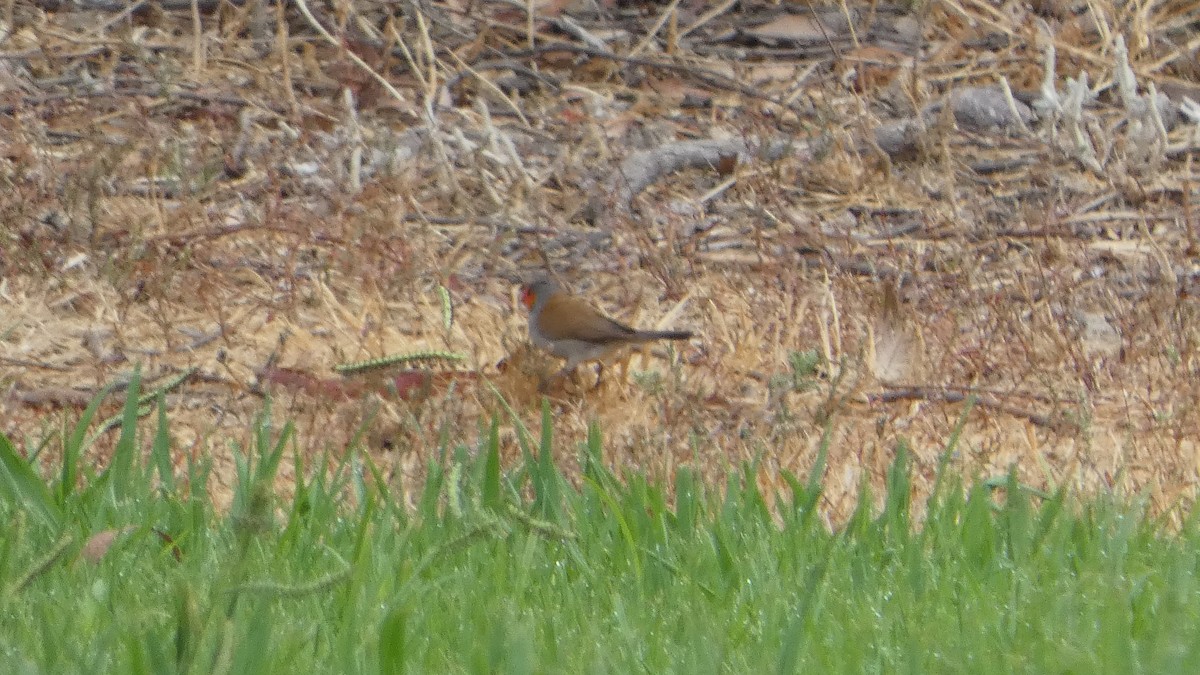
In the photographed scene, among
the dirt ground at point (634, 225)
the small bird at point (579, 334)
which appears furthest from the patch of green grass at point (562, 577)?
the small bird at point (579, 334)

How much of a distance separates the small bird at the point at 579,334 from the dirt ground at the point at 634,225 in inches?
4.0

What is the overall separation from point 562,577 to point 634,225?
2.79 m

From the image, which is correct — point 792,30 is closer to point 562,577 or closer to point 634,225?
point 634,225

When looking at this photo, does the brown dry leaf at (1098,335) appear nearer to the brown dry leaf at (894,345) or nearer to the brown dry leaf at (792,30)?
the brown dry leaf at (894,345)

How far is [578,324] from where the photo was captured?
15.2 feet

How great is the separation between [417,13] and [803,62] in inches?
59.3

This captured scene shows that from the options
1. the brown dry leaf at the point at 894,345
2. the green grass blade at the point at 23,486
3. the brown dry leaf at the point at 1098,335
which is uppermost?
the brown dry leaf at the point at 1098,335

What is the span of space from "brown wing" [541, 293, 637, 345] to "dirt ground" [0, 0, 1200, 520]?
0.45 ft

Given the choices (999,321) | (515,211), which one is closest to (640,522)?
(999,321)

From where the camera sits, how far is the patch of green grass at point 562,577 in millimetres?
2447

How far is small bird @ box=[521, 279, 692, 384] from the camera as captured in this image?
4641 mm

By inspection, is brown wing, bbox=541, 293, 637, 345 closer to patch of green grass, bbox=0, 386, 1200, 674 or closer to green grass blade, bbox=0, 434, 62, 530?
patch of green grass, bbox=0, 386, 1200, 674

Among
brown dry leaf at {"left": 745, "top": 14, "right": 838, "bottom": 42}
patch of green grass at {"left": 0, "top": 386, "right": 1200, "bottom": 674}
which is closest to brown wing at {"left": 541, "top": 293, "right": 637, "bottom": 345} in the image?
patch of green grass at {"left": 0, "top": 386, "right": 1200, "bottom": 674}

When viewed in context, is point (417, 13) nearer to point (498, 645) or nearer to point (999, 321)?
point (999, 321)
